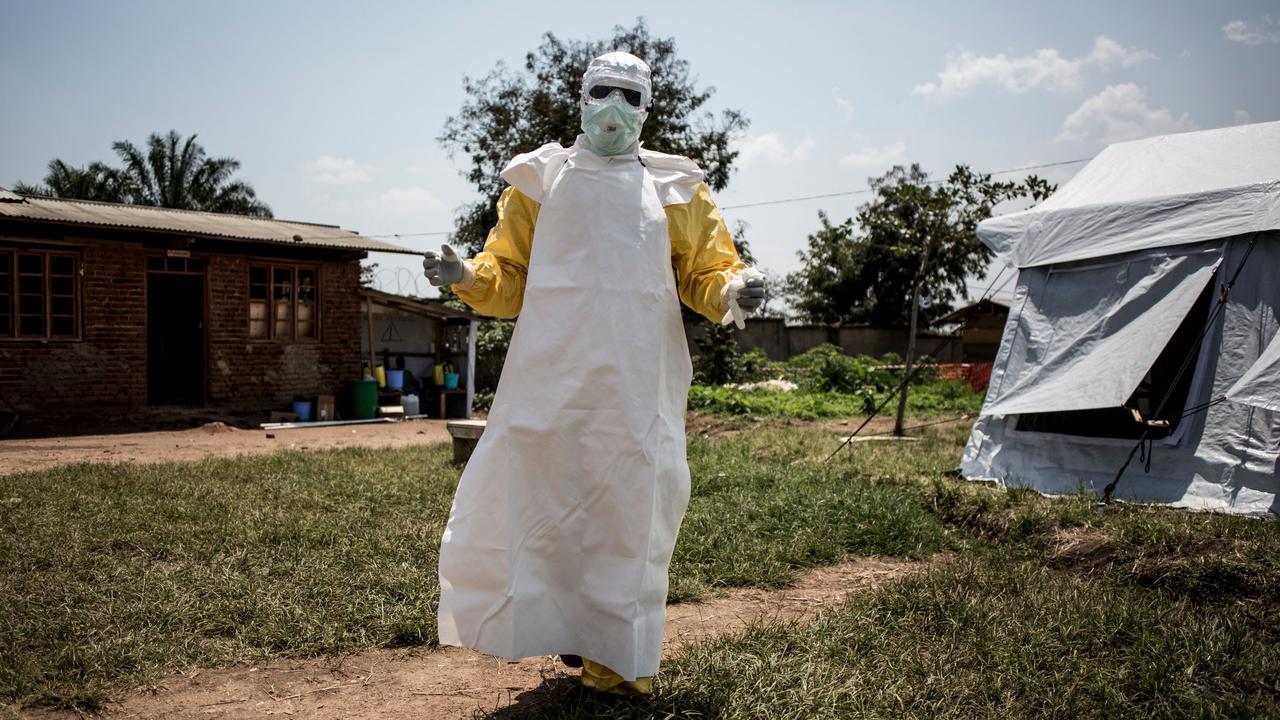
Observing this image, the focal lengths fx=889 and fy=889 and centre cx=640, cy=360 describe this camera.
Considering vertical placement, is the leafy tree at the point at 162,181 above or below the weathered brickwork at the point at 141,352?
above

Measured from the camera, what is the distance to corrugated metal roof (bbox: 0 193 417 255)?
12016mm

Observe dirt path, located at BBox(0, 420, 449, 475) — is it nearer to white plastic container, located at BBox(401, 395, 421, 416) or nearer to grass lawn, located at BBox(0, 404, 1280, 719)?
white plastic container, located at BBox(401, 395, 421, 416)

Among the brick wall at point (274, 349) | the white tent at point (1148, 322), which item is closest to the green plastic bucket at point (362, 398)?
the brick wall at point (274, 349)

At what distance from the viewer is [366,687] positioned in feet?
10.5

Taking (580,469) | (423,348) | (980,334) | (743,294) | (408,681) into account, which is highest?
(980,334)

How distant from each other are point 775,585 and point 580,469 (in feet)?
6.74

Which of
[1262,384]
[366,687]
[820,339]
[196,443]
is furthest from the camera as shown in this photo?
[820,339]

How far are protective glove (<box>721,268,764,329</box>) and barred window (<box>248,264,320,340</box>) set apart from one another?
12.7 meters

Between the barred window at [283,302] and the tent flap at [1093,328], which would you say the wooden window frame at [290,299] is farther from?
the tent flap at [1093,328]

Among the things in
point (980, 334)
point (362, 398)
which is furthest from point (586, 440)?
point (980, 334)

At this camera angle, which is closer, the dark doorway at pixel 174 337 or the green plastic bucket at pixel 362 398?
the green plastic bucket at pixel 362 398

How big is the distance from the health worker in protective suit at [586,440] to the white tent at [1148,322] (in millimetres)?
4150

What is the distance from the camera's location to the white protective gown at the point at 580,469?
9.36ft

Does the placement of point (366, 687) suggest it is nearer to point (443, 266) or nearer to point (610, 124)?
point (443, 266)
